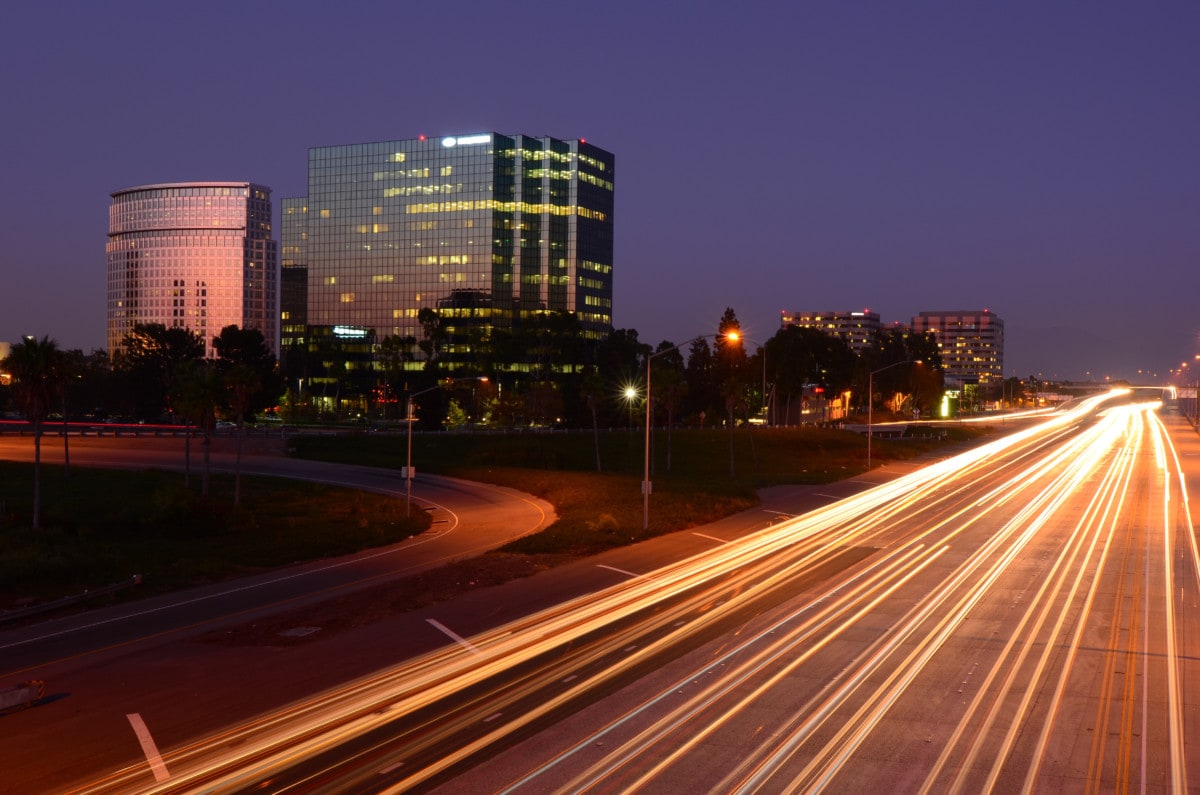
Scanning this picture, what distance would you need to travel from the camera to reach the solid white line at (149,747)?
44.6 feet

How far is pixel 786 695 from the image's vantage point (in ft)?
56.8

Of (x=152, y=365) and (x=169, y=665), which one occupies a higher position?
(x=152, y=365)

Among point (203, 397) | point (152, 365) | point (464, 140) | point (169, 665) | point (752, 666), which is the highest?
point (464, 140)

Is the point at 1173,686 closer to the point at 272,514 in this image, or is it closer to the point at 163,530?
the point at 163,530

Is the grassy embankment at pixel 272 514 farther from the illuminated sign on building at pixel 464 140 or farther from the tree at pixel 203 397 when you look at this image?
the illuminated sign on building at pixel 464 140

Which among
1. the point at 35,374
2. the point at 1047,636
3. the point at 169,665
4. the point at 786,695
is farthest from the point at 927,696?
the point at 35,374

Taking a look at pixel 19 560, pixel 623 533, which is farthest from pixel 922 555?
pixel 19 560

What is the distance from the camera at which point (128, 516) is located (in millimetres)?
41844

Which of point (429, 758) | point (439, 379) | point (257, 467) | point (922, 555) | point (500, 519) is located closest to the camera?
point (429, 758)

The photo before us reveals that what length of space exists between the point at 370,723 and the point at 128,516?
103ft

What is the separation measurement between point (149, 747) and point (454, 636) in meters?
7.94

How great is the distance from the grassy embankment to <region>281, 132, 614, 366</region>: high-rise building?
92697 mm

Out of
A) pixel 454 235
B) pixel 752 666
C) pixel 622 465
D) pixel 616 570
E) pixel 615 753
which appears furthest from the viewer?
pixel 454 235

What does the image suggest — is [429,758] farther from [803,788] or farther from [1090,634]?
[1090,634]
